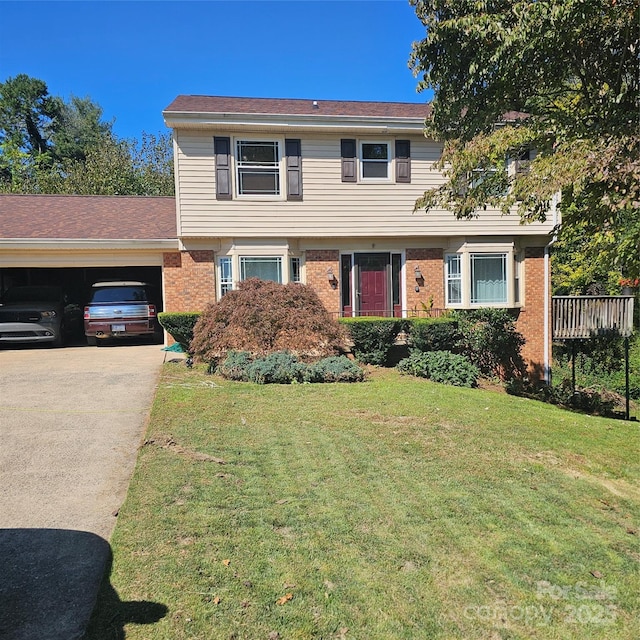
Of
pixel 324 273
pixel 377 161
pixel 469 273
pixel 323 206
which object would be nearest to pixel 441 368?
pixel 469 273

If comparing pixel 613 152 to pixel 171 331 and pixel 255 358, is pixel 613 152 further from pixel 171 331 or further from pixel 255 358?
pixel 171 331

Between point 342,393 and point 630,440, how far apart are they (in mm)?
4143

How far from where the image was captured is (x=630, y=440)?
6.94 metres

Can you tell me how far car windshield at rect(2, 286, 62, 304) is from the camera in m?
14.6

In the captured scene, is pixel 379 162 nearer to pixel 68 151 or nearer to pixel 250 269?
pixel 250 269

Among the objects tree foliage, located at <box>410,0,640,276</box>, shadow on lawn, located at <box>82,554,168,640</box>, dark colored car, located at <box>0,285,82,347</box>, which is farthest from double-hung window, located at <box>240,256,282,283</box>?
shadow on lawn, located at <box>82,554,168,640</box>

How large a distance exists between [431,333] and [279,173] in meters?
5.65

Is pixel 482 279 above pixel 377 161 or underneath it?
underneath

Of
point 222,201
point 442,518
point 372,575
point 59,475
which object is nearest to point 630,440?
point 442,518

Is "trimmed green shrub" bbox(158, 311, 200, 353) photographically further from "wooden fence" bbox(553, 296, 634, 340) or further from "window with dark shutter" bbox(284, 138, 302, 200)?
"wooden fence" bbox(553, 296, 634, 340)

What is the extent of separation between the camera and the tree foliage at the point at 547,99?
6.41 meters

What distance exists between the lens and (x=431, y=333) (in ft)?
38.0

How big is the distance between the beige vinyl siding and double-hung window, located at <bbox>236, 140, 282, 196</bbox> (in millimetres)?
267

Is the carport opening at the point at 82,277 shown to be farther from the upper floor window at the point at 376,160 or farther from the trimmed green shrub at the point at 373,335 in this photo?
the trimmed green shrub at the point at 373,335
